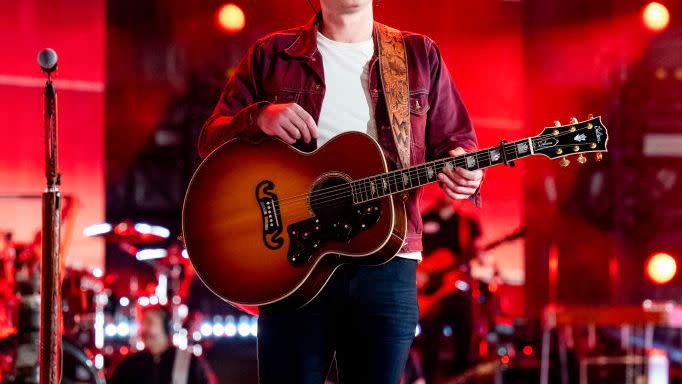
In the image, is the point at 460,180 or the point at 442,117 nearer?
the point at 460,180

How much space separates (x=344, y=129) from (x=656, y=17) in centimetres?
711

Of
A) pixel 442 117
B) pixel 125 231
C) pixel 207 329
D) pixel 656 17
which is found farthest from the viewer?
pixel 207 329

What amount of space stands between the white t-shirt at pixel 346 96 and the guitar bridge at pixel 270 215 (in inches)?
8.5

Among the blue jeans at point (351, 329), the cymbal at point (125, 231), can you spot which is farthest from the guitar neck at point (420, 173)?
the cymbal at point (125, 231)

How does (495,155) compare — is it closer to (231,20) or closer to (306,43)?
(306,43)

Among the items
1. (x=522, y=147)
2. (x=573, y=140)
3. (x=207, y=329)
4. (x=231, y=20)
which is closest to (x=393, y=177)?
(x=522, y=147)

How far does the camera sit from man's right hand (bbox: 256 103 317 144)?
2.52 meters

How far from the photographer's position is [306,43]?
2.77 metres

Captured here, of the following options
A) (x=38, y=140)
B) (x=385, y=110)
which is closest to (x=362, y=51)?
(x=385, y=110)

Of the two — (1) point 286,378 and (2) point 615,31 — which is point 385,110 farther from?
(2) point 615,31

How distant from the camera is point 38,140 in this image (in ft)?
28.3

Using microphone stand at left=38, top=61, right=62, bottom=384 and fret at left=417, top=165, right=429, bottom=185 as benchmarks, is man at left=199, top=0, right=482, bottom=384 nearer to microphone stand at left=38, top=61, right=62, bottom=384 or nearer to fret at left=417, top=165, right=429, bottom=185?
fret at left=417, top=165, right=429, bottom=185

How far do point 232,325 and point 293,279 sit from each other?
6.93 metres

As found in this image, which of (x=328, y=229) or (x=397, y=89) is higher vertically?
(x=397, y=89)
